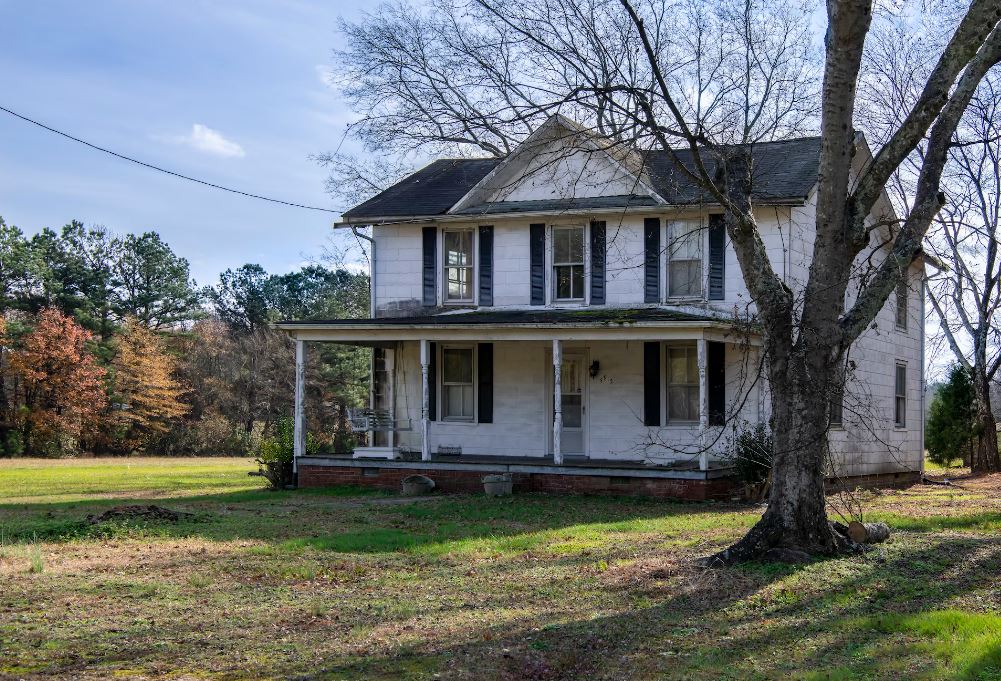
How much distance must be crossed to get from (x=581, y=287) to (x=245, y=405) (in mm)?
29970

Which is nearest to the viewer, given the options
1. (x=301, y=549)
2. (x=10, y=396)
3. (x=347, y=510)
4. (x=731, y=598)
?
(x=731, y=598)

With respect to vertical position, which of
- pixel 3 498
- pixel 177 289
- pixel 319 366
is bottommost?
pixel 3 498

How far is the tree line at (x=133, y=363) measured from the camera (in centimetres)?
4069

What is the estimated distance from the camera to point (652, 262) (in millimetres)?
19297

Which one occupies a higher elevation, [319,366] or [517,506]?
[319,366]

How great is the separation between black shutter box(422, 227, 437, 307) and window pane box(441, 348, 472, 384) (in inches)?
44.5

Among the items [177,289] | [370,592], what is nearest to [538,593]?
[370,592]

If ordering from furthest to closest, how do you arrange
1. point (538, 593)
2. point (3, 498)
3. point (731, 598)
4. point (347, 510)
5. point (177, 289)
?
point (177, 289) → point (3, 498) → point (347, 510) → point (538, 593) → point (731, 598)

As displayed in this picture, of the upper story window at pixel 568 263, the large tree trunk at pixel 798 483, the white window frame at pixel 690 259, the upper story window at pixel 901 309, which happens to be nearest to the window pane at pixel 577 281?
the upper story window at pixel 568 263

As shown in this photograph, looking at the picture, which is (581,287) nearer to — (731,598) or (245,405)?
(731,598)

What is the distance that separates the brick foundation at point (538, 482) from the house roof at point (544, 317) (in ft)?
9.13

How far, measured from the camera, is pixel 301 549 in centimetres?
1191

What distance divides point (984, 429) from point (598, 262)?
17113 mm

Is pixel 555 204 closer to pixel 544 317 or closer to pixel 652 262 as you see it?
pixel 652 262
